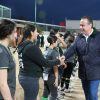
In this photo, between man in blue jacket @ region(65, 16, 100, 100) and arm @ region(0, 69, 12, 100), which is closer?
arm @ region(0, 69, 12, 100)

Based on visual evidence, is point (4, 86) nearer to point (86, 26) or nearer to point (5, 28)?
point (5, 28)

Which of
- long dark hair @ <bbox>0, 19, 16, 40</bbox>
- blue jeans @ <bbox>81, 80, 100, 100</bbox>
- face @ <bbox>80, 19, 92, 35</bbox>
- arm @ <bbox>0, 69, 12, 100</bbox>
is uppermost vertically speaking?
face @ <bbox>80, 19, 92, 35</bbox>

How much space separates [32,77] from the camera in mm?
6113

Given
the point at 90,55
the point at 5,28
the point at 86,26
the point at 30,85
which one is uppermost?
the point at 86,26

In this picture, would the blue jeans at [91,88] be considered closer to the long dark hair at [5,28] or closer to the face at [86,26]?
the face at [86,26]

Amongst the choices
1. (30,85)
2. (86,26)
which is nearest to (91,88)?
(86,26)

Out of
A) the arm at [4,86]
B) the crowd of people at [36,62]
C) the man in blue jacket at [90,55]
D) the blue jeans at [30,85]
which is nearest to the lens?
the arm at [4,86]

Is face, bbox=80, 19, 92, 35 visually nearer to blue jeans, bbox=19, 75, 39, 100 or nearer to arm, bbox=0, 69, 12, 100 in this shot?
blue jeans, bbox=19, 75, 39, 100

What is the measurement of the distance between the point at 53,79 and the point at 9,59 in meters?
3.47

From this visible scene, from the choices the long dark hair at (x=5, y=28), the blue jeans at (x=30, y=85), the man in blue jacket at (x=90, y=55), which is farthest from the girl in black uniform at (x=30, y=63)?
the long dark hair at (x=5, y=28)

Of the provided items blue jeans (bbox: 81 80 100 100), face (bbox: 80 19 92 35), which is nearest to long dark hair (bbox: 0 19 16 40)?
face (bbox: 80 19 92 35)

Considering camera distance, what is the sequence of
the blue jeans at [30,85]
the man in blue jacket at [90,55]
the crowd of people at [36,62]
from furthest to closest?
the man in blue jacket at [90,55]
the blue jeans at [30,85]
the crowd of people at [36,62]

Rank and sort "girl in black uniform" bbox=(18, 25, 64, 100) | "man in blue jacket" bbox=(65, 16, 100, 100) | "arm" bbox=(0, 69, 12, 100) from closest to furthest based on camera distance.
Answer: "arm" bbox=(0, 69, 12, 100) → "girl in black uniform" bbox=(18, 25, 64, 100) → "man in blue jacket" bbox=(65, 16, 100, 100)

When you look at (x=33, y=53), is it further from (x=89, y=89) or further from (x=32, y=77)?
(x=89, y=89)
